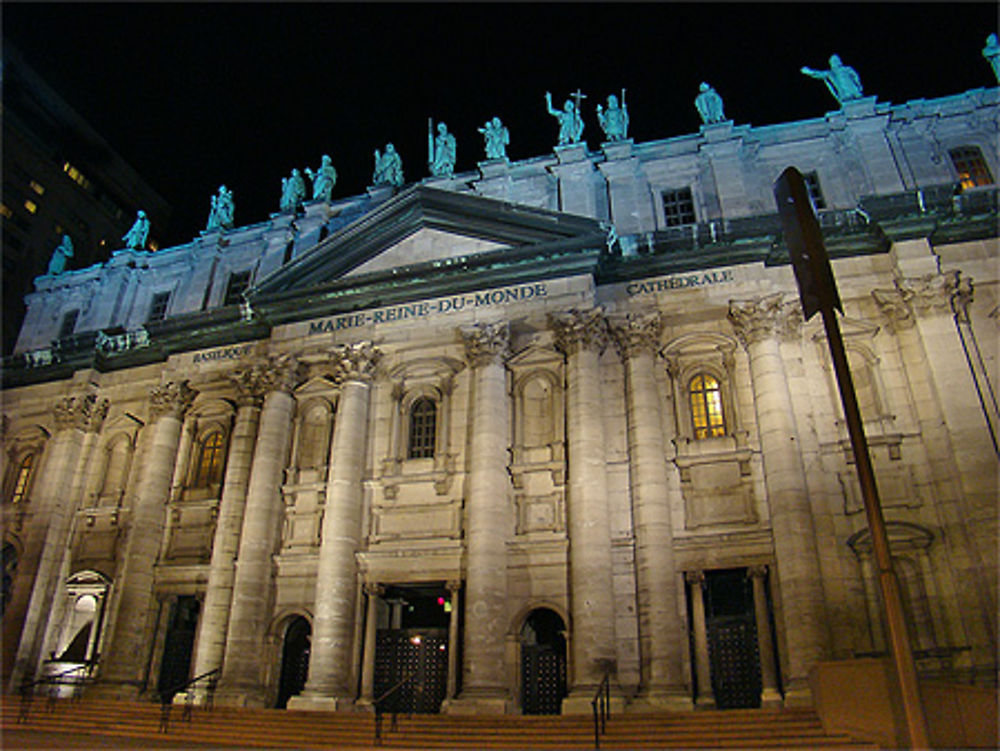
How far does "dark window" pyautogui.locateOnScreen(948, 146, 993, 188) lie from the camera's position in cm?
2484

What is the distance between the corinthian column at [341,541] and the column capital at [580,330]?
6.74m

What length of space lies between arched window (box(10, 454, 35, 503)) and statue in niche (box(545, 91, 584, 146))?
88.1 feet

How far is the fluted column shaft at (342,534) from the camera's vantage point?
21.3 m

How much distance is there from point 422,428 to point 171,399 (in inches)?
429

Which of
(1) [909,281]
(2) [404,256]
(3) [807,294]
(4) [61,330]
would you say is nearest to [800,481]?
(1) [909,281]

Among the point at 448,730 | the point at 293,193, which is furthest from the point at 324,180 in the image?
the point at 448,730

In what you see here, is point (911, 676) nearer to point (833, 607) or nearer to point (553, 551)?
point (833, 607)

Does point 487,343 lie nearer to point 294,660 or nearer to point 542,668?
point 542,668

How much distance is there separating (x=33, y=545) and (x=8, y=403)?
8.53m

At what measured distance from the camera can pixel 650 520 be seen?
68.2ft

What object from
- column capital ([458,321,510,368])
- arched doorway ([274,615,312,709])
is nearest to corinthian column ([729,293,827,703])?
column capital ([458,321,510,368])

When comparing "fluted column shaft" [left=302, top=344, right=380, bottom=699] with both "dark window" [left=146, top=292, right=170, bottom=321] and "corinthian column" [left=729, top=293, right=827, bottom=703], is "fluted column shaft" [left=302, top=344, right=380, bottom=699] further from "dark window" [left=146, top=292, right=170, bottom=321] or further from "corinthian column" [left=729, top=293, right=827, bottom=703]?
"corinthian column" [left=729, top=293, right=827, bottom=703]

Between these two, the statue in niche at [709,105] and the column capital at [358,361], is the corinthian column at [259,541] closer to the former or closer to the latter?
the column capital at [358,361]

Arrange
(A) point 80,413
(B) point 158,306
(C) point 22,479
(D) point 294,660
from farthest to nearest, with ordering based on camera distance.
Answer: (B) point 158,306 < (C) point 22,479 < (A) point 80,413 < (D) point 294,660
